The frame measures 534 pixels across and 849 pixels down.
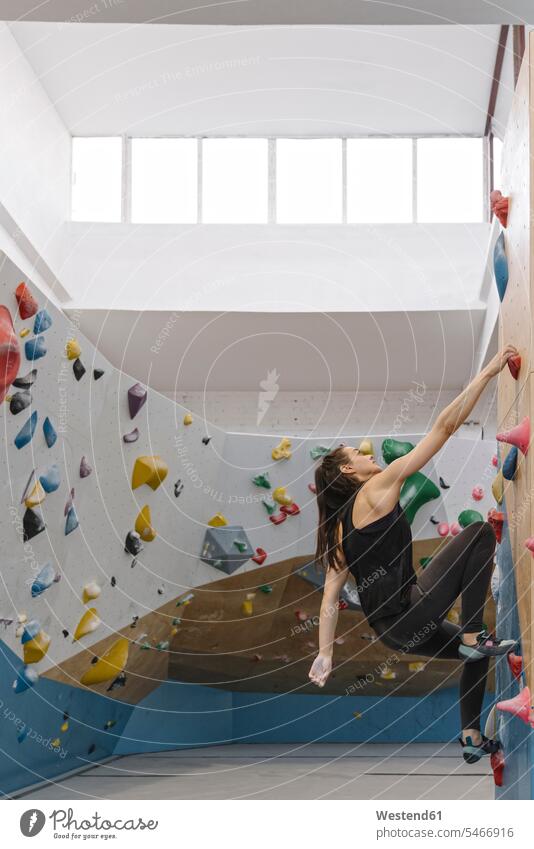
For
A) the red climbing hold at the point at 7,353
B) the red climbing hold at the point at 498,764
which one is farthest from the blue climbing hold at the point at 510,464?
the red climbing hold at the point at 7,353

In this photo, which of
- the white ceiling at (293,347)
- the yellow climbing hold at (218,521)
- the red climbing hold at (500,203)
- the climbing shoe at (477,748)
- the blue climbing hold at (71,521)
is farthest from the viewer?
the white ceiling at (293,347)

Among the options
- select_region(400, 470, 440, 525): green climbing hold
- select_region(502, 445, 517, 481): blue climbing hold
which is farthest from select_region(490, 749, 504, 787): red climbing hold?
select_region(400, 470, 440, 525): green climbing hold

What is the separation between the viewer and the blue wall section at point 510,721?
362cm

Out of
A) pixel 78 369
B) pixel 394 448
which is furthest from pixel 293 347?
pixel 78 369

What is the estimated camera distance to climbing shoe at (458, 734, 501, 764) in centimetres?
405

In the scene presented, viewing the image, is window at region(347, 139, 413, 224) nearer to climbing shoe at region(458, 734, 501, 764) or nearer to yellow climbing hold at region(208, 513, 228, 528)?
yellow climbing hold at region(208, 513, 228, 528)

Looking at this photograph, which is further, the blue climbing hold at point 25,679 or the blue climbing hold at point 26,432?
the blue climbing hold at point 25,679

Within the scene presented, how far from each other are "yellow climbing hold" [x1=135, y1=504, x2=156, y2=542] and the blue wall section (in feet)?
7.99

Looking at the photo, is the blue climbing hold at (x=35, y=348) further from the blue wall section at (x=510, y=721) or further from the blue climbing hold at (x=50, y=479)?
the blue wall section at (x=510, y=721)

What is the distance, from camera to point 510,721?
397cm

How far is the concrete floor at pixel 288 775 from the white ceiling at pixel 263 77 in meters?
6.04
